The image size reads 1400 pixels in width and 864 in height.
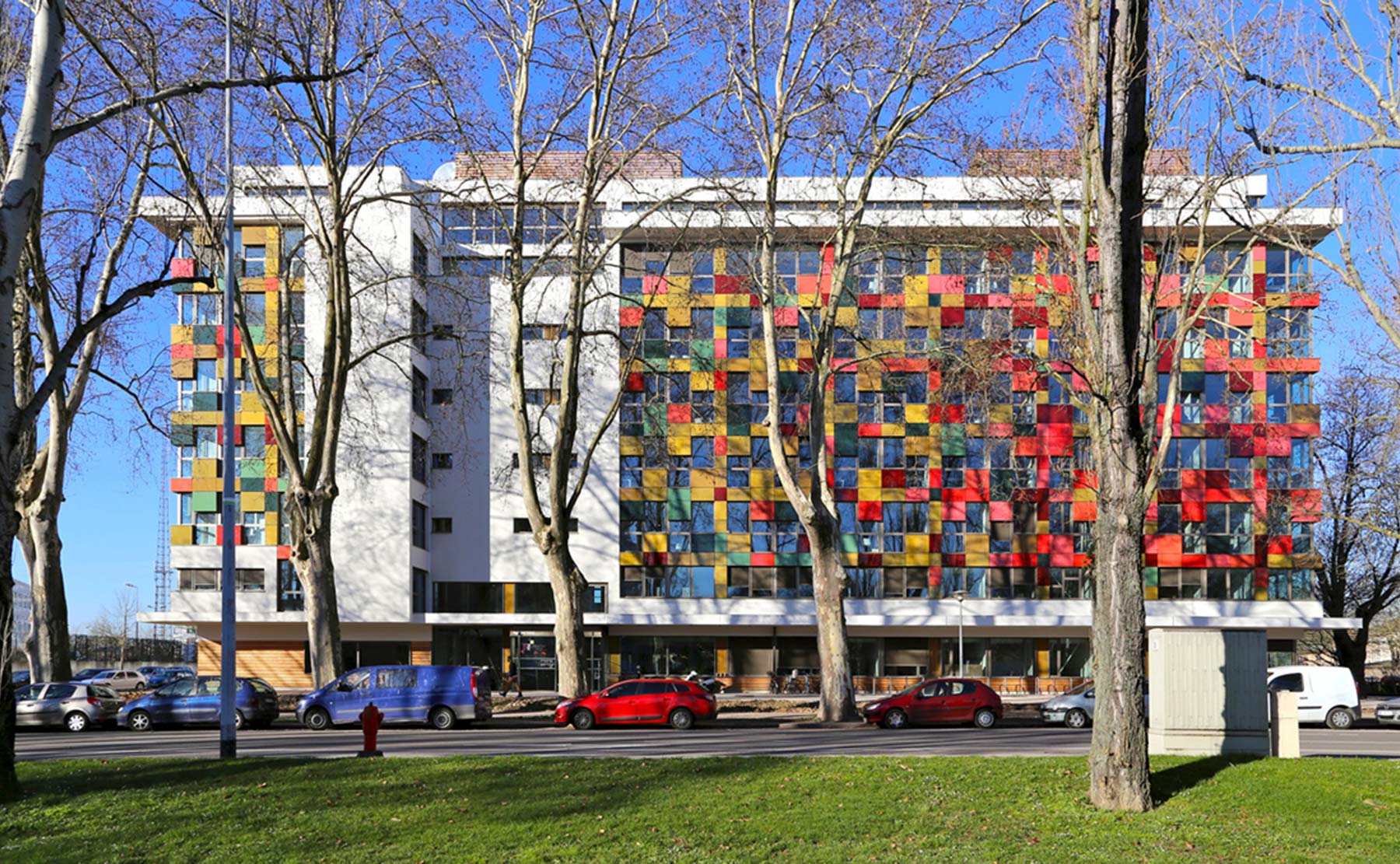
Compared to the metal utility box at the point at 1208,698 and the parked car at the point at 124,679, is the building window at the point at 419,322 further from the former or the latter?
the metal utility box at the point at 1208,698

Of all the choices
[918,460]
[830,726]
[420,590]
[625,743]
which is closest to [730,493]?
[918,460]

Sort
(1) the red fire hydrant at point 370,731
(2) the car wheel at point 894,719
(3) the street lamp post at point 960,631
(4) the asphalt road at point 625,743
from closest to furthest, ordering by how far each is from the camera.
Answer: (1) the red fire hydrant at point 370,731, (4) the asphalt road at point 625,743, (2) the car wheel at point 894,719, (3) the street lamp post at point 960,631

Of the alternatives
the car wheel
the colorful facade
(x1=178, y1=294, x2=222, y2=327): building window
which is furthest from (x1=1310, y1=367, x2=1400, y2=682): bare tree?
(x1=178, y1=294, x2=222, y2=327): building window

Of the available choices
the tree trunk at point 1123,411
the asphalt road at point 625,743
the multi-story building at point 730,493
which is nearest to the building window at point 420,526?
the multi-story building at point 730,493

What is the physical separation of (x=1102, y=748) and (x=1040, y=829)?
1.42 m

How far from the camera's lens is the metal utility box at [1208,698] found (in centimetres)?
1752

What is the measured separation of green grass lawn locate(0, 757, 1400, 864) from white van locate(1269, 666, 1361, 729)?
20802mm

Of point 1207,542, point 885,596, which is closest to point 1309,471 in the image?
point 1207,542

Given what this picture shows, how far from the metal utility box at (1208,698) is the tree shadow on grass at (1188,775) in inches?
12.7

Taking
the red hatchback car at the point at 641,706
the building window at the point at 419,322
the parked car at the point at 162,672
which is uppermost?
the building window at the point at 419,322

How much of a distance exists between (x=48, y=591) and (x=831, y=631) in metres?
20.4

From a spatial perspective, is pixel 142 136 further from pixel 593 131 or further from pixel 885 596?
pixel 885 596

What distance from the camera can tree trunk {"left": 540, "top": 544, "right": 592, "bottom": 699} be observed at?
110 ft

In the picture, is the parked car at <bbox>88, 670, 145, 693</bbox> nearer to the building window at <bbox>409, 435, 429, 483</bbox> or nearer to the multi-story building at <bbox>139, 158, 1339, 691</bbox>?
the multi-story building at <bbox>139, 158, 1339, 691</bbox>
